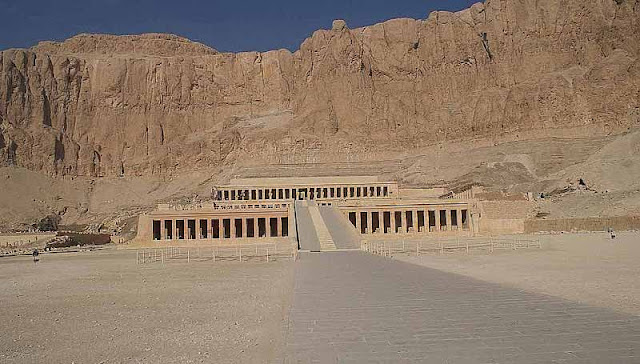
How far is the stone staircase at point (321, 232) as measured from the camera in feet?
112

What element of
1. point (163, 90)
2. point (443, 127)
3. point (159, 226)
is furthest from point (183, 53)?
point (159, 226)

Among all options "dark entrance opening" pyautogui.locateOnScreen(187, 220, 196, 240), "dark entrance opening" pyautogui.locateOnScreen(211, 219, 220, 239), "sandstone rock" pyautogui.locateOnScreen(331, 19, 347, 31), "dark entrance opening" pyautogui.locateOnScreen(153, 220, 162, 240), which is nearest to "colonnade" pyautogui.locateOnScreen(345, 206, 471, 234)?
"dark entrance opening" pyautogui.locateOnScreen(211, 219, 220, 239)

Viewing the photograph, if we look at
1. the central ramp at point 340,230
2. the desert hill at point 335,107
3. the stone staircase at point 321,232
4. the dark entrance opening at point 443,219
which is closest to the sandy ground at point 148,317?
the stone staircase at point 321,232

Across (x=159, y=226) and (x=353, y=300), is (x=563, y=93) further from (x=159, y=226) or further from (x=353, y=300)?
(x=353, y=300)

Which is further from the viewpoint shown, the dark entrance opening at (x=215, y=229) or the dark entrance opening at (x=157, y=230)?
the dark entrance opening at (x=215, y=229)

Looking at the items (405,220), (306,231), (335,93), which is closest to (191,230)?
(405,220)

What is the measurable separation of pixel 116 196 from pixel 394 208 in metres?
77.5

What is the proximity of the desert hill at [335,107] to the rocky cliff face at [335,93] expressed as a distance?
0.99ft

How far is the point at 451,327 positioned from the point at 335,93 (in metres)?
121

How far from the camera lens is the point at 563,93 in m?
109

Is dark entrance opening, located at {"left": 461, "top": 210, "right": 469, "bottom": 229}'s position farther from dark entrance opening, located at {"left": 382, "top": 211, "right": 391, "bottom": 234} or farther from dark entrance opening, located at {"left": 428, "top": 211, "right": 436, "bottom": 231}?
dark entrance opening, located at {"left": 382, "top": 211, "right": 391, "bottom": 234}

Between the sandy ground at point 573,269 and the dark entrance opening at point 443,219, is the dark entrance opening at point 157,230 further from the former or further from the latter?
the sandy ground at point 573,269

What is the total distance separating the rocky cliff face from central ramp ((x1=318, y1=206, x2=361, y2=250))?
66.3 m

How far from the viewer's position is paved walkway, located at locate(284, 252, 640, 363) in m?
7.95
